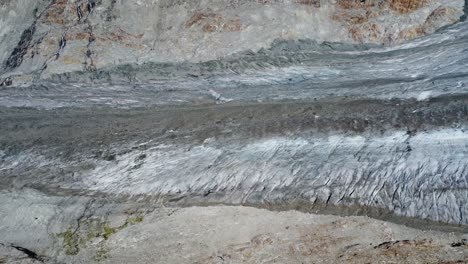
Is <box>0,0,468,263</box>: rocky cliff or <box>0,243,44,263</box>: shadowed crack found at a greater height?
<box>0,0,468,263</box>: rocky cliff

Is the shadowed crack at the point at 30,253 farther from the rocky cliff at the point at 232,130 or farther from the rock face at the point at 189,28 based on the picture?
the rock face at the point at 189,28

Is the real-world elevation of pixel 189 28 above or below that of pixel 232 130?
above

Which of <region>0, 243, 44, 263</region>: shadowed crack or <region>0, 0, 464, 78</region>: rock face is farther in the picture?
<region>0, 0, 464, 78</region>: rock face

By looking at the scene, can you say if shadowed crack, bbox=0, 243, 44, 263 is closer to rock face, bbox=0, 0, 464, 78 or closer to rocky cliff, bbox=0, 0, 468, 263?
rocky cliff, bbox=0, 0, 468, 263

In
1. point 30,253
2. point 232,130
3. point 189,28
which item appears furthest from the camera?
point 189,28

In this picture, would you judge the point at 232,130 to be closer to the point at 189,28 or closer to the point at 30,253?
the point at 30,253

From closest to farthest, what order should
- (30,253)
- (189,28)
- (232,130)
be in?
(30,253) < (232,130) < (189,28)

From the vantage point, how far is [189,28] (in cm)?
1891

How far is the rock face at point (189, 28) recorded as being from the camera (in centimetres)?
1791

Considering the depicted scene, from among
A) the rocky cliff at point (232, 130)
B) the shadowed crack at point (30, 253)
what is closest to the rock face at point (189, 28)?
the rocky cliff at point (232, 130)

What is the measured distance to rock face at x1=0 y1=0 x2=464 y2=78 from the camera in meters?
17.9

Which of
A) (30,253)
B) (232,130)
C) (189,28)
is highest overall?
(189,28)

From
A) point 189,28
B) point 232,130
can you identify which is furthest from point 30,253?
point 189,28

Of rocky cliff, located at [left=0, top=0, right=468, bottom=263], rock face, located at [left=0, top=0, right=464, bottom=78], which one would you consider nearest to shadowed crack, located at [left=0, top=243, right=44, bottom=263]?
rocky cliff, located at [left=0, top=0, right=468, bottom=263]
